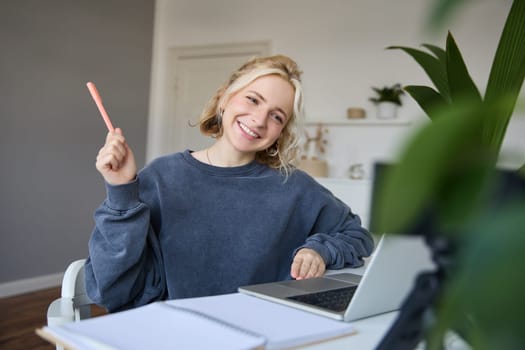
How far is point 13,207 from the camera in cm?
357

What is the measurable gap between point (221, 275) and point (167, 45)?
398 centimetres

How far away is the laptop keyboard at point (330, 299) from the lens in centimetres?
83

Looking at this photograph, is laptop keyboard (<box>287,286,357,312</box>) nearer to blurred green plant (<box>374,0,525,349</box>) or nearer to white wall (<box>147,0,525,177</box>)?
blurred green plant (<box>374,0,525,349</box>)

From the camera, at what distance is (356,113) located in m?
3.94

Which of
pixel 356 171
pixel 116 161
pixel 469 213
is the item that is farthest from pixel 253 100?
pixel 356 171

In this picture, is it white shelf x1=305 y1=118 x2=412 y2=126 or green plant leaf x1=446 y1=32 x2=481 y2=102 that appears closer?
green plant leaf x1=446 y1=32 x2=481 y2=102

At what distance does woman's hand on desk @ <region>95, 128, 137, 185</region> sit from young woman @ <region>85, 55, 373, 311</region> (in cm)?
9

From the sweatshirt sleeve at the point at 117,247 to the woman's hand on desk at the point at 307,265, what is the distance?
337 mm

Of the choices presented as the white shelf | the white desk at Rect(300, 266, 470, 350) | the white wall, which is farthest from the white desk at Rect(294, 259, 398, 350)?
the white shelf

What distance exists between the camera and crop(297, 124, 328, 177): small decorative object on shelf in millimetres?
3994

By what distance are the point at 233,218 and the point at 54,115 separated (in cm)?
292

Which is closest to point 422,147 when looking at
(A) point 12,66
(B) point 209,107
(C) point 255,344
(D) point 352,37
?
(C) point 255,344

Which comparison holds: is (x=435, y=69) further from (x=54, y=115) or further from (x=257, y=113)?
(x=54, y=115)

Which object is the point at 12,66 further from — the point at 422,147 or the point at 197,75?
the point at 422,147
